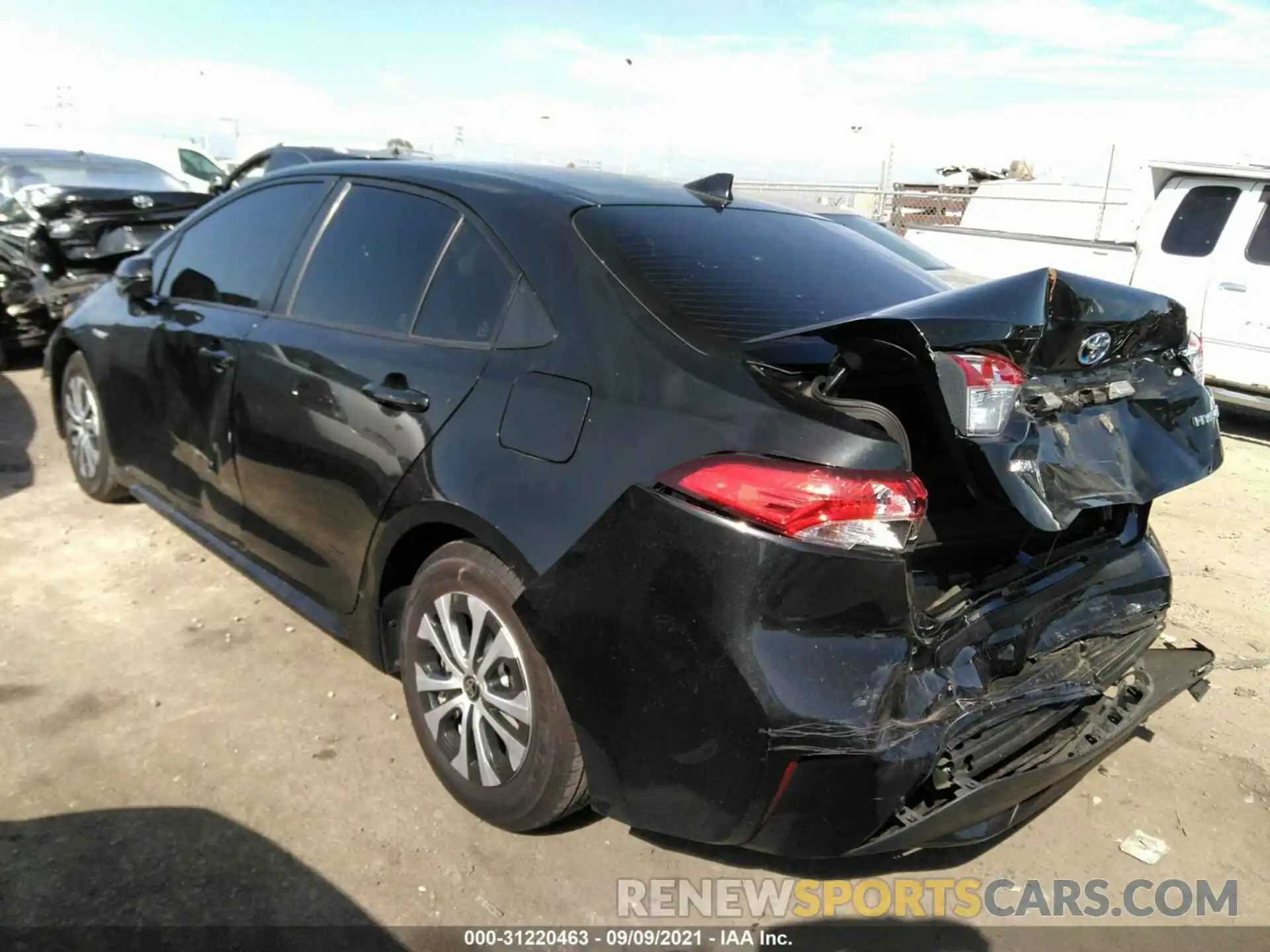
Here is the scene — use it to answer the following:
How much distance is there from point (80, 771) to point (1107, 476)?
9.84 feet

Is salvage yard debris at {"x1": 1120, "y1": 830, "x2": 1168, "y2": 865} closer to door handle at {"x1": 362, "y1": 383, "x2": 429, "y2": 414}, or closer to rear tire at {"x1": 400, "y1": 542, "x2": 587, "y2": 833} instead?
rear tire at {"x1": 400, "y1": 542, "x2": 587, "y2": 833}

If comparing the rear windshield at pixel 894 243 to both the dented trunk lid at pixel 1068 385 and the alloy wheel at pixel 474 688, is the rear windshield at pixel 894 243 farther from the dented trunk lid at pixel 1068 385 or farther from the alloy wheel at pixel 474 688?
the alloy wheel at pixel 474 688

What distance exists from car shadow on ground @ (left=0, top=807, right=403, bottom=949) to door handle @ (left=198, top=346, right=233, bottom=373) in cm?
156

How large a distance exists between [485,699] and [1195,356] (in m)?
2.24

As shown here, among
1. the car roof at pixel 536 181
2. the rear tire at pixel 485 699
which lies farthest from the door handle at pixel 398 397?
the car roof at pixel 536 181

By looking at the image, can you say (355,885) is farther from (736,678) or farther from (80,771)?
(736,678)

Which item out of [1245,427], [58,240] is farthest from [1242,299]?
[58,240]

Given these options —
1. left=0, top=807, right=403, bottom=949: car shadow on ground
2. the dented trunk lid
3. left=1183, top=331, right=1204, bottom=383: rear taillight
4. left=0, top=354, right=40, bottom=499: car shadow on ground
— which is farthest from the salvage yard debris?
left=0, top=354, right=40, bottom=499: car shadow on ground

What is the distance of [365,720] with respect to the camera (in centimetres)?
313

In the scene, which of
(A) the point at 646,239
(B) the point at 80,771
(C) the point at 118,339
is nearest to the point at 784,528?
(A) the point at 646,239

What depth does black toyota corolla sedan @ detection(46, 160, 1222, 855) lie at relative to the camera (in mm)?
1950

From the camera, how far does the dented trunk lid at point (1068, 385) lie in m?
1.97

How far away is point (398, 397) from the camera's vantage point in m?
2.65

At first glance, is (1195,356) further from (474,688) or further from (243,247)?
(243,247)
